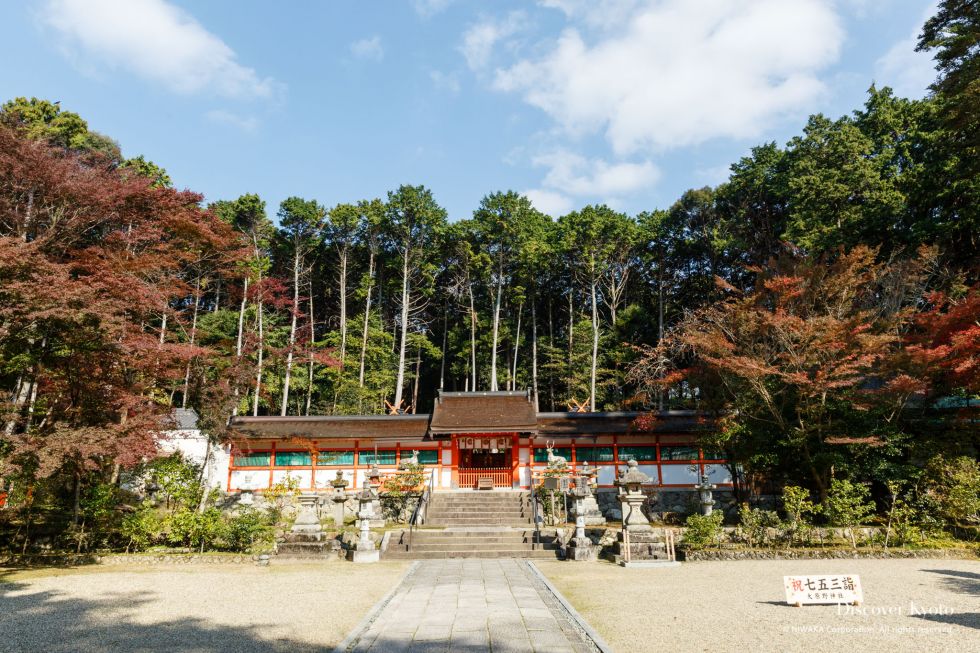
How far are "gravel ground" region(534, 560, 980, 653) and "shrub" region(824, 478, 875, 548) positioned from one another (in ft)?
6.48

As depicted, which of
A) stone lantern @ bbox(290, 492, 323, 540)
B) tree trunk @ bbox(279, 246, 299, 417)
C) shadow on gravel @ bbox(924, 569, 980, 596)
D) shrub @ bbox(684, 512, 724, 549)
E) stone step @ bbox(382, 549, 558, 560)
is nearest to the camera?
shadow on gravel @ bbox(924, 569, 980, 596)

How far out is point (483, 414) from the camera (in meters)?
20.2

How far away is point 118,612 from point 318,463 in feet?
42.3

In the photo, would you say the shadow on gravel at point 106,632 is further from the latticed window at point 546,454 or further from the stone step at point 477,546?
the latticed window at point 546,454

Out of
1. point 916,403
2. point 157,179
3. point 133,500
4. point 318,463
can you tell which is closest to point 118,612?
point 133,500

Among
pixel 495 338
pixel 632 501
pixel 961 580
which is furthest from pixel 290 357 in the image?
pixel 961 580

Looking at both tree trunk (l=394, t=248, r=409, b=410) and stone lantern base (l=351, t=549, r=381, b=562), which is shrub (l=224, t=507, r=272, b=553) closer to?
stone lantern base (l=351, t=549, r=381, b=562)

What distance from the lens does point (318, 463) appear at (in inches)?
769

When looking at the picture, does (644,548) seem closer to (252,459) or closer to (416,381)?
(252,459)

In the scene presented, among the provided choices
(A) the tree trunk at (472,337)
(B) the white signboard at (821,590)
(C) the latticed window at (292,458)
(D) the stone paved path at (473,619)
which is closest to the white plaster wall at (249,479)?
(C) the latticed window at (292,458)

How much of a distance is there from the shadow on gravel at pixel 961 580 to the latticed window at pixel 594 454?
35.8 ft

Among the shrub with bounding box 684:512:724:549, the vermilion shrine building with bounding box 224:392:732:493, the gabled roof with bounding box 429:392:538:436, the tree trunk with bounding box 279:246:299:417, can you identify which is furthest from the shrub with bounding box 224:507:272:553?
the tree trunk with bounding box 279:246:299:417

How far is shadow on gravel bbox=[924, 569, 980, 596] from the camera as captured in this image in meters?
7.52

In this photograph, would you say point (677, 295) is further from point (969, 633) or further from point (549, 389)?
point (969, 633)
